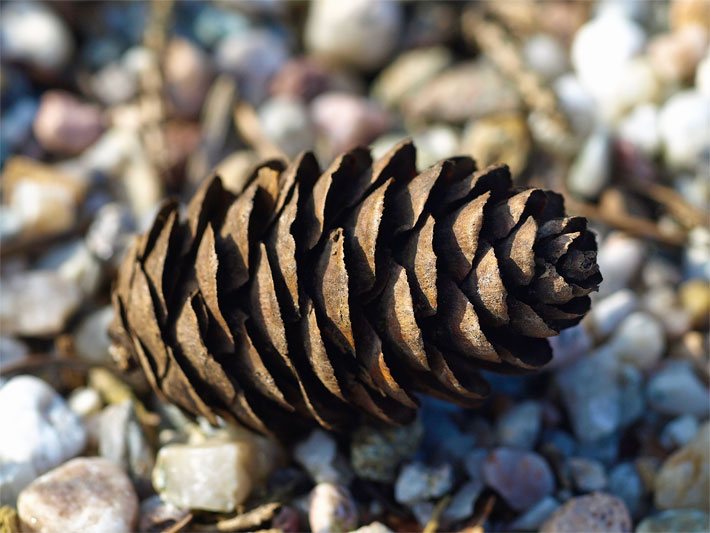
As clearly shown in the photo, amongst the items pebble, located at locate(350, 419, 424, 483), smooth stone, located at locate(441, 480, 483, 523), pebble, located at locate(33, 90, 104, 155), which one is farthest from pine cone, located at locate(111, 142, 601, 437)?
pebble, located at locate(33, 90, 104, 155)

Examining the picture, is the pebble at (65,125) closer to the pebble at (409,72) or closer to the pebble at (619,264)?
the pebble at (409,72)

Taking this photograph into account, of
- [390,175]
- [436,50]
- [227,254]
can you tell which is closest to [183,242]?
[227,254]

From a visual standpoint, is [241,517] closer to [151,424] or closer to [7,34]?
[151,424]

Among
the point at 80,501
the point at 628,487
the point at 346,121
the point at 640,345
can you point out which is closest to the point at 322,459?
the point at 80,501

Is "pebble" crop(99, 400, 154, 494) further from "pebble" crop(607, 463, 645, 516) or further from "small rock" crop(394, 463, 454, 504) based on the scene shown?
"pebble" crop(607, 463, 645, 516)

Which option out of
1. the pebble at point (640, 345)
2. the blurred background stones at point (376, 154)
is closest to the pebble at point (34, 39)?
the blurred background stones at point (376, 154)

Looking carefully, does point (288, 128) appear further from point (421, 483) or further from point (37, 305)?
point (421, 483)
